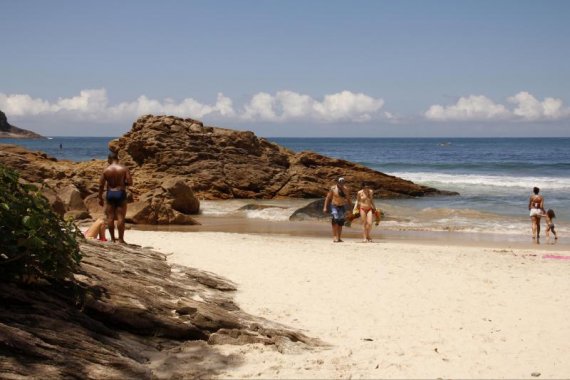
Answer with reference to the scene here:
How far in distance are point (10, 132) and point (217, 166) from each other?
422 ft

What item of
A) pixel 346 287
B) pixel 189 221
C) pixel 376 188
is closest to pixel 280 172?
pixel 376 188

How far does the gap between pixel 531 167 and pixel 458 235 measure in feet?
135

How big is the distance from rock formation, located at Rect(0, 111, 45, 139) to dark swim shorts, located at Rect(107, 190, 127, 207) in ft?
429

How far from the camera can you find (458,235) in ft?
56.1

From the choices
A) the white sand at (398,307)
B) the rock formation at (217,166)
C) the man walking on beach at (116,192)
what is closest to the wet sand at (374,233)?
the white sand at (398,307)

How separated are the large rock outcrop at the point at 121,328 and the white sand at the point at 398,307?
34 centimetres

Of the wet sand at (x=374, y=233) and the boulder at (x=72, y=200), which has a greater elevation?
the boulder at (x=72, y=200)

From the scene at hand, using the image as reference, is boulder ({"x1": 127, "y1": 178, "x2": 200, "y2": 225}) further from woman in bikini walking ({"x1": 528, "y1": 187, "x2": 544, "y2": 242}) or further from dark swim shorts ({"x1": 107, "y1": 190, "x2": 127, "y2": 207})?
woman in bikini walking ({"x1": 528, "y1": 187, "x2": 544, "y2": 242})

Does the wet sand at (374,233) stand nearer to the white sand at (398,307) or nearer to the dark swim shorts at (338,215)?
the dark swim shorts at (338,215)

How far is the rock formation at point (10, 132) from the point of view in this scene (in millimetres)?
132125

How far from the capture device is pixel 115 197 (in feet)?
34.4

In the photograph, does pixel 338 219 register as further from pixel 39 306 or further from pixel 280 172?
pixel 280 172

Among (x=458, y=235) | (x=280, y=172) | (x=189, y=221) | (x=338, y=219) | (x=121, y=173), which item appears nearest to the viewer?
(x=121, y=173)

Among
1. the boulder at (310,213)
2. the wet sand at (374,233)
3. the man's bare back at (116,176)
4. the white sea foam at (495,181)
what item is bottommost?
Result: the wet sand at (374,233)
